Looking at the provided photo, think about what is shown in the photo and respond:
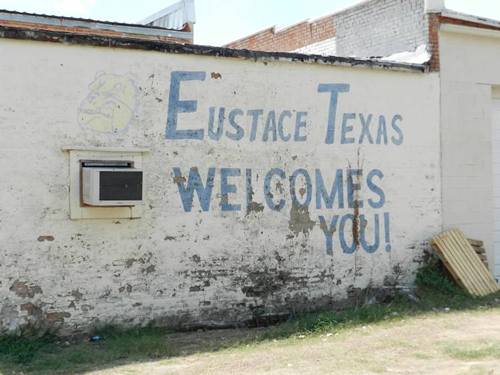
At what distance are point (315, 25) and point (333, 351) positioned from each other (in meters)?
8.47

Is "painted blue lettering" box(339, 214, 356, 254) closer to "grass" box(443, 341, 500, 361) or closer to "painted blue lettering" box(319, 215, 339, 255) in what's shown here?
"painted blue lettering" box(319, 215, 339, 255)

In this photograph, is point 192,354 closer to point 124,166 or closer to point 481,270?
point 124,166

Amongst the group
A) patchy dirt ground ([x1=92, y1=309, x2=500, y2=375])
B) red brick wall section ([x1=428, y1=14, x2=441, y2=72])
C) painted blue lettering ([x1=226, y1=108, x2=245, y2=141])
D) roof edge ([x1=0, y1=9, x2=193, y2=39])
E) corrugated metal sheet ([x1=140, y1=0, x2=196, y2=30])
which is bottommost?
patchy dirt ground ([x1=92, y1=309, x2=500, y2=375])

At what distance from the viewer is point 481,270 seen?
440 inches

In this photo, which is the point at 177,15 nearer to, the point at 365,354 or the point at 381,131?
the point at 381,131

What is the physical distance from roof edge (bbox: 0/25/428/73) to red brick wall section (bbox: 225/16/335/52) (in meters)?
3.75

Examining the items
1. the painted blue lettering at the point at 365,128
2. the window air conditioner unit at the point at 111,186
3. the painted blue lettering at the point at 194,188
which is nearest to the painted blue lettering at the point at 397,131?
the painted blue lettering at the point at 365,128

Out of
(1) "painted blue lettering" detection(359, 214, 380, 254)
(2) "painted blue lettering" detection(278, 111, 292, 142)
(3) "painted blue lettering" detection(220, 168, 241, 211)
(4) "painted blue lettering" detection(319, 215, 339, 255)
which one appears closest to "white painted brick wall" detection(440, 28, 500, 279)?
(1) "painted blue lettering" detection(359, 214, 380, 254)

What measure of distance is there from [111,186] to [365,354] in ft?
10.8

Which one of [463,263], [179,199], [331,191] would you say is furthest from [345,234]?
[179,199]

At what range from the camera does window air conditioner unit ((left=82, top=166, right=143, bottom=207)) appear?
8.39 m

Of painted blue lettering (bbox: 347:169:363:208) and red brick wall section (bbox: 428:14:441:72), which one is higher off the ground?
red brick wall section (bbox: 428:14:441:72)

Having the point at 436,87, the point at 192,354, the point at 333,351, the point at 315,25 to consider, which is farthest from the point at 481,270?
the point at 315,25

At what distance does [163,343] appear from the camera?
8.39 metres
